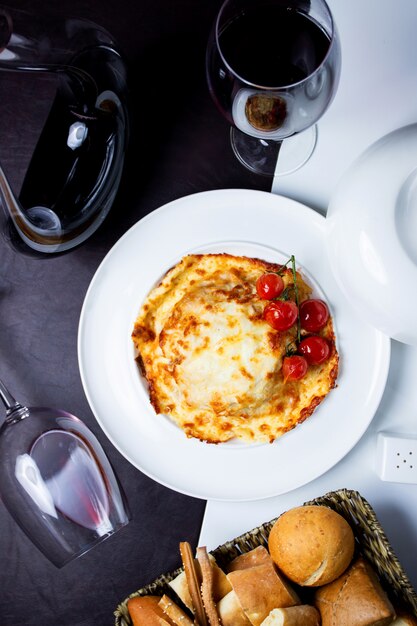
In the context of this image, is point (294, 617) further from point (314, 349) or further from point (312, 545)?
point (314, 349)

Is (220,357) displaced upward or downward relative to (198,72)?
downward

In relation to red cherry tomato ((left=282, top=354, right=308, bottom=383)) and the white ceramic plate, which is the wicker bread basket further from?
red cherry tomato ((left=282, top=354, right=308, bottom=383))

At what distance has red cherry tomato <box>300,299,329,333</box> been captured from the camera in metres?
1.33

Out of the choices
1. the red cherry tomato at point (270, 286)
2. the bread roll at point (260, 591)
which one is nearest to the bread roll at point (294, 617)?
the bread roll at point (260, 591)

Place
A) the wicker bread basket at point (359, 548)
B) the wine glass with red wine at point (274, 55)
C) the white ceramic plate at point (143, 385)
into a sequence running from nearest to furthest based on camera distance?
the wine glass with red wine at point (274, 55), the wicker bread basket at point (359, 548), the white ceramic plate at point (143, 385)

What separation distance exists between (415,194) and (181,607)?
2.76 ft

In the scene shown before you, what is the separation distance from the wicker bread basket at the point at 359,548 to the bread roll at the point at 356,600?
3 cm

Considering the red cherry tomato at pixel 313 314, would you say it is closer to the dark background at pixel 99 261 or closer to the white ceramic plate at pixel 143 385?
the white ceramic plate at pixel 143 385

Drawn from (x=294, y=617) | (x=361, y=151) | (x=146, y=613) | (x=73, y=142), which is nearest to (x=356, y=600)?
(x=294, y=617)

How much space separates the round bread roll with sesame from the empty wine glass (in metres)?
0.28

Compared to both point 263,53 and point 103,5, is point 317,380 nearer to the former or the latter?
point 263,53

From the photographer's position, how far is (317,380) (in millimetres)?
1371

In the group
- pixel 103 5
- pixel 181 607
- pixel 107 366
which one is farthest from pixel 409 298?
pixel 103 5

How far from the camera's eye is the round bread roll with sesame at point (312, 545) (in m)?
1.24
